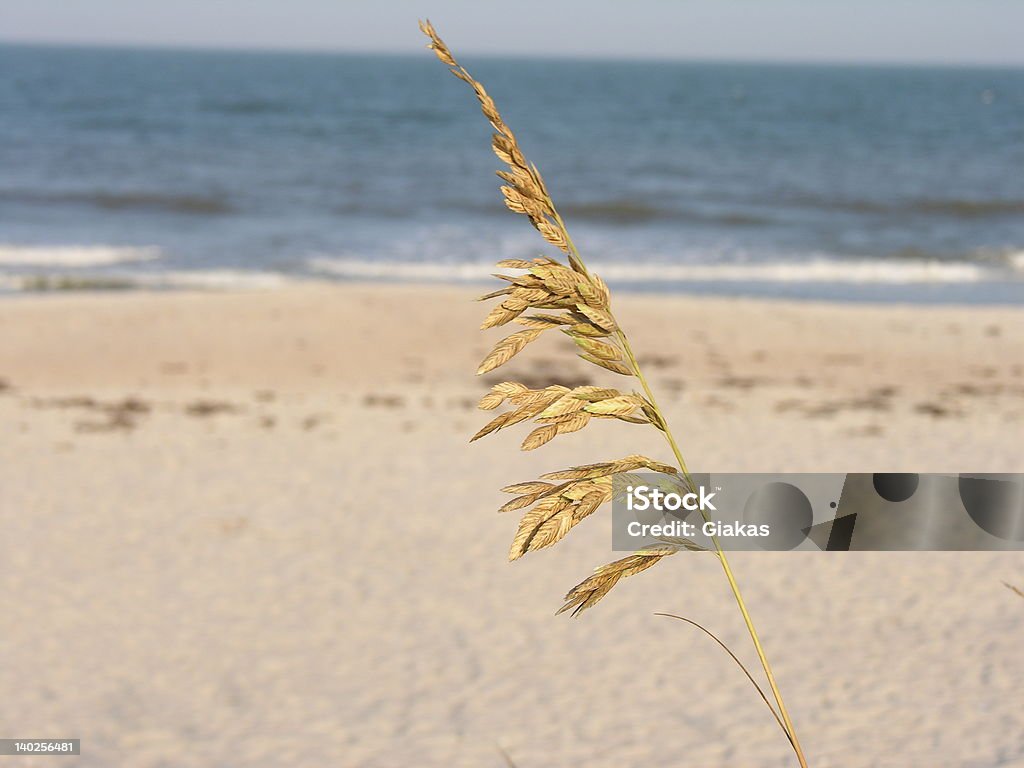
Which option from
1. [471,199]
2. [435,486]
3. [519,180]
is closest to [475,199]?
[471,199]

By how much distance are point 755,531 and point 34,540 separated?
15.8 ft

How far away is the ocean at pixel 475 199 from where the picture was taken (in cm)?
1986

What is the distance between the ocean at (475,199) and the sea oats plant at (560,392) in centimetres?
1776

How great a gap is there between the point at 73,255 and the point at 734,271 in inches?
506

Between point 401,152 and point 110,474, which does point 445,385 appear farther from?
point 401,152

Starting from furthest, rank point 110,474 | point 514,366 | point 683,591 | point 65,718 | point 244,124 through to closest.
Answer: point 244,124 < point 514,366 < point 110,474 < point 683,591 < point 65,718

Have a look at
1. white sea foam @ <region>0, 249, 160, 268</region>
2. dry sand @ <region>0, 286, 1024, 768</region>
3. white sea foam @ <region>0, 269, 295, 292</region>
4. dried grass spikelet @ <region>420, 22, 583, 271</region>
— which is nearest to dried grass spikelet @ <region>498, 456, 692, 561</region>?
dried grass spikelet @ <region>420, 22, 583, 271</region>

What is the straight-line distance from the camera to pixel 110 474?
8312 mm

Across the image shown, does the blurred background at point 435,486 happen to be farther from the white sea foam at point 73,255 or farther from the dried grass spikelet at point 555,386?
the dried grass spikelet at point 555,386

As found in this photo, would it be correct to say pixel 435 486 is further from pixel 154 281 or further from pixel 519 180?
pixel 154 281

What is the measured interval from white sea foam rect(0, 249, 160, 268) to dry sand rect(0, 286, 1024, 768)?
26.5 feet

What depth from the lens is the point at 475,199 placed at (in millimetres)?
27781

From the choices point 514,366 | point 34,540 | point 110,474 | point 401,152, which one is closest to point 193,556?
point 34,540

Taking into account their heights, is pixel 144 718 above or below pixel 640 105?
above
